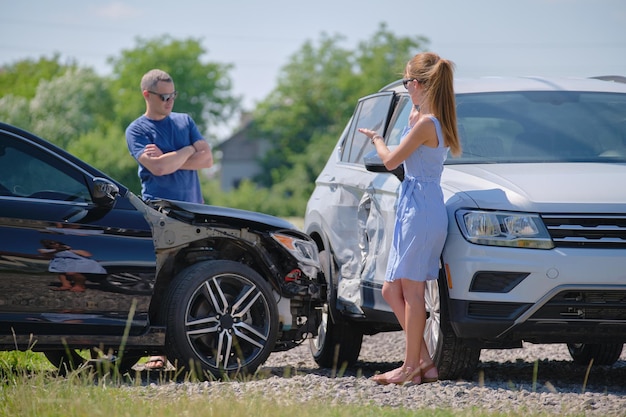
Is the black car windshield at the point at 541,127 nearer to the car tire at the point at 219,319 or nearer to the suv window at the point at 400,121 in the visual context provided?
the suv window at the point at 400,121

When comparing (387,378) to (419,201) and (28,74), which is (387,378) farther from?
(28,74)

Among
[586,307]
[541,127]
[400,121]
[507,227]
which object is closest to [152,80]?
[400,121]

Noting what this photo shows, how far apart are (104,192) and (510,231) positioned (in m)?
2.56

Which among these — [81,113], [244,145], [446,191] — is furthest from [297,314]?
[244,145]

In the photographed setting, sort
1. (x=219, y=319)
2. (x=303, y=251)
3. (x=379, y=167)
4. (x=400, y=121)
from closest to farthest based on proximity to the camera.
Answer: (x=379, y=167) < (x=219, y=319) < (x=303, y=251) < (x=400, y=121)

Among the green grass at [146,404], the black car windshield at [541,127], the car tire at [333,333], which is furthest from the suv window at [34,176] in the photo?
the black car windshield at [541,127]

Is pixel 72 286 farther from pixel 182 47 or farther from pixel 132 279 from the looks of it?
pixel 182 47

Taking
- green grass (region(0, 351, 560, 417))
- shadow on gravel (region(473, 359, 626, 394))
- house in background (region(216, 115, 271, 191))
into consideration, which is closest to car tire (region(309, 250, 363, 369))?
shadow on gravel (region(473, 359, 626, 394))

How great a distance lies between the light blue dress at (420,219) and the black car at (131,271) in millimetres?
1096

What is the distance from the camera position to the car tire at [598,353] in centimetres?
868

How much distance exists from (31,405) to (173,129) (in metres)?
3.85

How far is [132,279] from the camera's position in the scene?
702cm

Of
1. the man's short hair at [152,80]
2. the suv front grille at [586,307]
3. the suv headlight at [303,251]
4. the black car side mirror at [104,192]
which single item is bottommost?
the suv front grille at [586,307]

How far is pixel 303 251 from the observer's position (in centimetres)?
783
